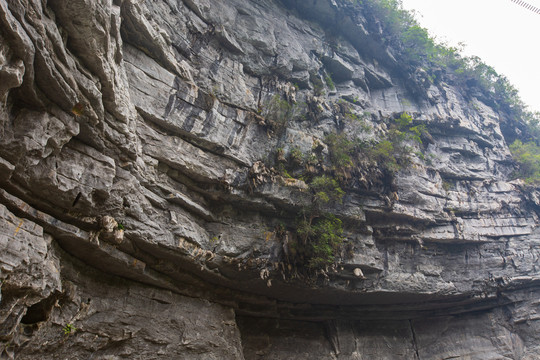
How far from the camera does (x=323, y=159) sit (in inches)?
552

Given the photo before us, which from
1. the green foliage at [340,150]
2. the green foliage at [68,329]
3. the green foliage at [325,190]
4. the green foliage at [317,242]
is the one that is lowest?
the green foliage at [68,329]

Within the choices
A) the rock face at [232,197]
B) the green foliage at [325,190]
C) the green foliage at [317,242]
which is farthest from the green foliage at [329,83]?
the green foliage at [317,242]

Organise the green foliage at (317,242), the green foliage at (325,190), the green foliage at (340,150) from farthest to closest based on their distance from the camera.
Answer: the green foliage at (340,150) → the green foliage at (325,190) → the green foliage at (317,242)

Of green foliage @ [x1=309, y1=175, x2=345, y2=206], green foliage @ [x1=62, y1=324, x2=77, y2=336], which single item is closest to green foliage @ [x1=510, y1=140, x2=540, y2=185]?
green foliage @ [x1=309, y1=175, x2=345, y2=206]

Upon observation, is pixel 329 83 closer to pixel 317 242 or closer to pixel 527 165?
pixel 317 242

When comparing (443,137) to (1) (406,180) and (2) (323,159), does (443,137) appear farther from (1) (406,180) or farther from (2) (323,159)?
(2) (323,159)

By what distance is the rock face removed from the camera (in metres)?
6.85

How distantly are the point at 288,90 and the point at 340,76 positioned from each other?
5628mm

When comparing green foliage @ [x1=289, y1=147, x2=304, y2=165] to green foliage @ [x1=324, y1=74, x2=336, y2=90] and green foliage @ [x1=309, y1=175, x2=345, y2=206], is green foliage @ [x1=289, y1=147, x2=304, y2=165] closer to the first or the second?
green foliage @ [x1=309, y1=175, x2=345, y2=206]

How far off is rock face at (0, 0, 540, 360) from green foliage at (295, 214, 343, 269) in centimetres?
57

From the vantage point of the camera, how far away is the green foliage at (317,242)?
12266 millimetres

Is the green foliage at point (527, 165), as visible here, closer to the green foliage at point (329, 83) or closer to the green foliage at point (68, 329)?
the green foliage at point (329, 83)

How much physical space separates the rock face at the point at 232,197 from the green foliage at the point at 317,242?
57 centimetres

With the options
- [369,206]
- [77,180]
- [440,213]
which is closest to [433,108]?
[440,213]
